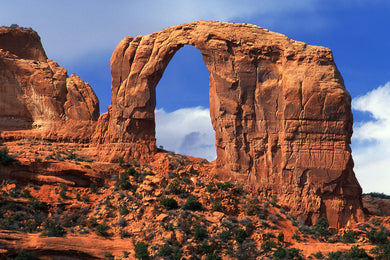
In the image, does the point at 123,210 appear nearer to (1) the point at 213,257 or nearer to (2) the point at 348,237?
(1) the point at 213,257

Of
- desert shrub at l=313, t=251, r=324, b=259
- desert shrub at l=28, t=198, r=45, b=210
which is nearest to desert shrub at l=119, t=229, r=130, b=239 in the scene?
desert shrub at l=28, t=198, r=45, b=210

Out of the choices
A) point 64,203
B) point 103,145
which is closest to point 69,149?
point 103,145

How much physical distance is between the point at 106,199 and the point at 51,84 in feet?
43.7

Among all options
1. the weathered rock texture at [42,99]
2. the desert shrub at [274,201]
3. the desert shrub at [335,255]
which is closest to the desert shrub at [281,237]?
the desert shrub at [335,255]

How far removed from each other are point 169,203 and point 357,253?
13.1 meters

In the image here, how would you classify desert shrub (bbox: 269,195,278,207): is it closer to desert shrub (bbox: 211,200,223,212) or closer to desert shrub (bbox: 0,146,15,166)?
desert shrub (bbox: 211,200,223,212)

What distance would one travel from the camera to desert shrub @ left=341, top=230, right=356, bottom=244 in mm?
53562

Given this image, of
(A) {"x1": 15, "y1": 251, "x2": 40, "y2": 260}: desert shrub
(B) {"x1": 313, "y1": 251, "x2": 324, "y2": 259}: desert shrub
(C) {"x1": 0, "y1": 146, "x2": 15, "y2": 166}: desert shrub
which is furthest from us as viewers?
(C) {"x1": 0, "y1": 146, "x2": 15, "y2": 166}: desert shrub

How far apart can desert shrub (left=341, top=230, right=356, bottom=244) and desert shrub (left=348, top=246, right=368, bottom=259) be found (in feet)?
10.1

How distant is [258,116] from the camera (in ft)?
190

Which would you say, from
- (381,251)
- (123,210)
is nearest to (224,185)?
(123,210)

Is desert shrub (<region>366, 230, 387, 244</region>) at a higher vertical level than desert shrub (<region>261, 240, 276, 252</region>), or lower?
higher

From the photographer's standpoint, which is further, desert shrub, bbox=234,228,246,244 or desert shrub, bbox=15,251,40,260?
desert shrub, bbox=234,228,246,244

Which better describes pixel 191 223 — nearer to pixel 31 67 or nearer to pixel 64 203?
pixel 64 203
